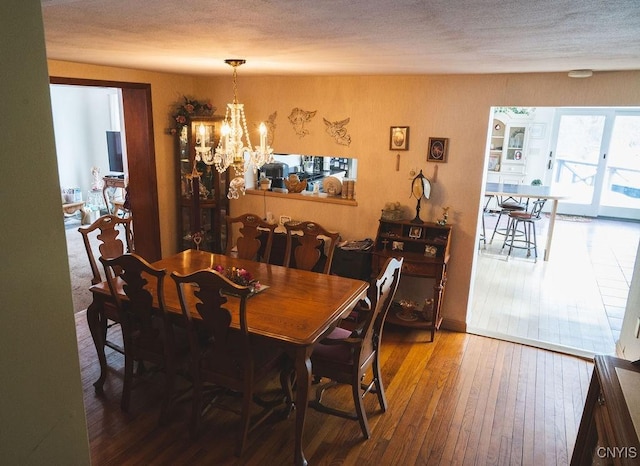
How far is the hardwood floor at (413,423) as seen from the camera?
260 centimetres

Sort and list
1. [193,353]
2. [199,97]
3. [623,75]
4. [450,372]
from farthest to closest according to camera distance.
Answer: [199,97] → [450,372] → [623,75] → [193,353]

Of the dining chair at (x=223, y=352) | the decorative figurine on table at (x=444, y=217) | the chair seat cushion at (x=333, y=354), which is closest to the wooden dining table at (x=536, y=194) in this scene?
the decorative figurine on table at (x=444, y=217)

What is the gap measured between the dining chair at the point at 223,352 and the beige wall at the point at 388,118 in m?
2.06

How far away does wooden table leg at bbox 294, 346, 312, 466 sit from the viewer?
2391 millimetres

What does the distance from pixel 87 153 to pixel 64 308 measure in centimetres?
885

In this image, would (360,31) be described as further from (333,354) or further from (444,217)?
(444,217)

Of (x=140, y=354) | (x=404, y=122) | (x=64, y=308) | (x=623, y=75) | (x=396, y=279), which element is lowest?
(x=140, y=354)

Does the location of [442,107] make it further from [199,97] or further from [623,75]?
[199,97]

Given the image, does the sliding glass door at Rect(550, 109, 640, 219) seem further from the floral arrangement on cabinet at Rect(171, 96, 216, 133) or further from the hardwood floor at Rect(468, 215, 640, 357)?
the floral arrangement on cabinet at Rect(171, 96, 216, 133)

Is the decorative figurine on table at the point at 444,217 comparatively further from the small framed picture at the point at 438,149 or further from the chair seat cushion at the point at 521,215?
the chair seat cushion at the point at 521,215

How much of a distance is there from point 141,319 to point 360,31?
2.05 m

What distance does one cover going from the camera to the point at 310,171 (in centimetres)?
630

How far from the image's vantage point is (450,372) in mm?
3527

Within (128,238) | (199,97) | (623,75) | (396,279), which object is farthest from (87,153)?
(623,75)
